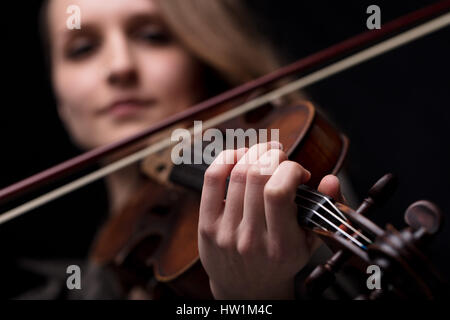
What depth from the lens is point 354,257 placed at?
36 centimetres

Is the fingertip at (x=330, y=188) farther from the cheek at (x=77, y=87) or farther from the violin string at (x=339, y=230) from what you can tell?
the cheek at (x=77, y=87)

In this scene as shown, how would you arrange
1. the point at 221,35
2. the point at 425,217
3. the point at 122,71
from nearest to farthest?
the point at 425,217, the point at 122,71, the point at 221,35

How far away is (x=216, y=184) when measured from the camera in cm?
40

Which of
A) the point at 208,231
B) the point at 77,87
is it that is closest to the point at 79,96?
the point at 77,87

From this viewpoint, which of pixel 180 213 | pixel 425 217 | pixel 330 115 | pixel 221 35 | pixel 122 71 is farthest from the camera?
pixel 330 115

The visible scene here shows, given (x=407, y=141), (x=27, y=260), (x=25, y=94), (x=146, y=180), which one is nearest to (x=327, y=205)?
(x=146, y=180)

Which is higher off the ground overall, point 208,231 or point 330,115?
point 330,115

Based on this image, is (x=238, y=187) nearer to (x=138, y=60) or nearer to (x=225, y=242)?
(x=225, y=242)

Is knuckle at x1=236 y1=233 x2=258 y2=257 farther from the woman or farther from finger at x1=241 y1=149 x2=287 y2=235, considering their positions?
the woman

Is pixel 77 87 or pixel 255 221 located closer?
pixel 255 221

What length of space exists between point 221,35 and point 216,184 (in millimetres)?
540

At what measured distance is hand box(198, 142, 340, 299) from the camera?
0.37 m

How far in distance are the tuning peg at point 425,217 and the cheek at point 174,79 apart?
54 cm
